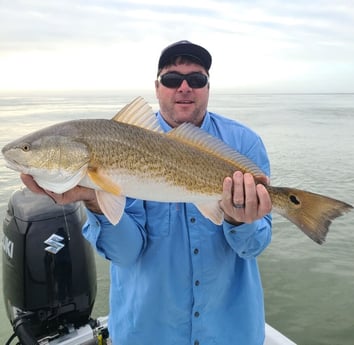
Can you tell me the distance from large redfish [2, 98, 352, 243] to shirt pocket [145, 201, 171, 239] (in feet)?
0.94

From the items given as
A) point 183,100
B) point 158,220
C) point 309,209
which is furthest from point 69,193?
point 309,209

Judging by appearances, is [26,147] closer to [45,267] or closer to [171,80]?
[171,80]

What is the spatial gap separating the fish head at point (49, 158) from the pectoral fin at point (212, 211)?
754 millimetres

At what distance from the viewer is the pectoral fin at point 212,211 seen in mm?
2572

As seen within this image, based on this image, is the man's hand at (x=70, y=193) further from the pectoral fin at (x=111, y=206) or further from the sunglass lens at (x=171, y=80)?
the sunglass lens at (x=171, y=80)

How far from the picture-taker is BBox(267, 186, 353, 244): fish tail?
98.1 inches

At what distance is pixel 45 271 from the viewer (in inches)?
149

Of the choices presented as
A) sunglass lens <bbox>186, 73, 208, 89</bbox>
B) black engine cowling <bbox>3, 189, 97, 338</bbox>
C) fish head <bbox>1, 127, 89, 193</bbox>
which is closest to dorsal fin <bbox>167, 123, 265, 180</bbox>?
sunglass lens <bbox>186, 73, 208, 89</bbox>

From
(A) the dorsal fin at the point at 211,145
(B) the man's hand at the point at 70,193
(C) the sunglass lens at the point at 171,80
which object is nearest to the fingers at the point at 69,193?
(B) the man's hand at the point at 70,193

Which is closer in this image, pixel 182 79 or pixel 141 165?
pixel 141 165

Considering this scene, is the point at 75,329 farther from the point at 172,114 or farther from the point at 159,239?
the point at 172,114

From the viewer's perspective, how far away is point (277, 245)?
8.60 metres

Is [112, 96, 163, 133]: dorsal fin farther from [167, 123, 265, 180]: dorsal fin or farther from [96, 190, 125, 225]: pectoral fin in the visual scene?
[96, 190, 125, 225]: pectoral fin

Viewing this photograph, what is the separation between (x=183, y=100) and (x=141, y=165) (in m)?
0.72
